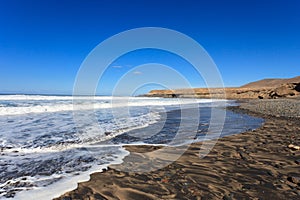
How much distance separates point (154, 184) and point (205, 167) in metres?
1.18

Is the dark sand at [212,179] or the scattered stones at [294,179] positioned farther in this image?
the scattered stones at [294,179]

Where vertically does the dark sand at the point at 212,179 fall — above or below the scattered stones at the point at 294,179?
below

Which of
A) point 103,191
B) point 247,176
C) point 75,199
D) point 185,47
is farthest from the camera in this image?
point 185,47

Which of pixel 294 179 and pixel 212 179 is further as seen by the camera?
pixel 212 179

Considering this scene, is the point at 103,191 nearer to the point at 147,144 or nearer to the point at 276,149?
the point at 147,144

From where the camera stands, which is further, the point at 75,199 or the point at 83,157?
the point at 83,157

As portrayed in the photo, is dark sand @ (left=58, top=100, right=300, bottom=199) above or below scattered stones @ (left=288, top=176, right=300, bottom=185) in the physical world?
below

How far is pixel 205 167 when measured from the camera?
3.56 metres

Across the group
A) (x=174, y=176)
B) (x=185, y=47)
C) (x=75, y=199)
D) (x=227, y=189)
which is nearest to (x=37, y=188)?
(x=75, y=199)

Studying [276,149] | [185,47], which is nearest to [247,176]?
[276,149]

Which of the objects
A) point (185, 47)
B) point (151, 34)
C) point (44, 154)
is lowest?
point (44, 154)

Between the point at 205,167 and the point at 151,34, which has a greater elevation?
the point at 151,34

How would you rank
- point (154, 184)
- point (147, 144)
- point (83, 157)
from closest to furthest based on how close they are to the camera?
point (154, 184)
point (83, 157)
point (147, 144)

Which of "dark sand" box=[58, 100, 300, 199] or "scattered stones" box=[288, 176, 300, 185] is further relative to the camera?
"scattered stones" box=[288, 176, 300, 185]
